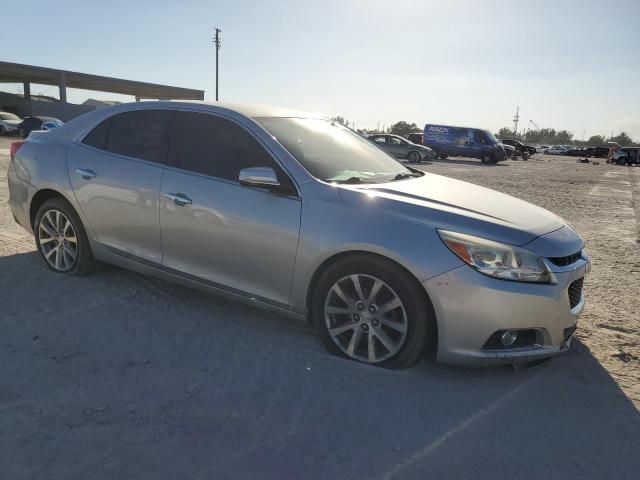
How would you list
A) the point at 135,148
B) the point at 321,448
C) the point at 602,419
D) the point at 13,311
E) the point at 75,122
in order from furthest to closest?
the point at 75,122
the point at 135,148
the point at 13,311
the point at 602,419
the point at 321,448

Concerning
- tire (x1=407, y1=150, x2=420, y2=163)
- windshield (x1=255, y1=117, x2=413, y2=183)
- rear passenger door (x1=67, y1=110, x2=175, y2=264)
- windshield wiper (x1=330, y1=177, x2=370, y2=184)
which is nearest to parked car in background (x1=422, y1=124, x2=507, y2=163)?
tire (x1=407, y1=150, x2=420, y2=163)

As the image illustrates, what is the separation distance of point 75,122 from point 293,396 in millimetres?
3314

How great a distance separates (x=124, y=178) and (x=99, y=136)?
24.8 inches

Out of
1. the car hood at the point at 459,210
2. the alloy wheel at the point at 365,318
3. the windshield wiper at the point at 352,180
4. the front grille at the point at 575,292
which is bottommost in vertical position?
the alloy wheel at the point at 365,318

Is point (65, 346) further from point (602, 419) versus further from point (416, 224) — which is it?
point (602, 419)

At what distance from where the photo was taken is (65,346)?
3.19m

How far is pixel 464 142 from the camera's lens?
31.3 metres

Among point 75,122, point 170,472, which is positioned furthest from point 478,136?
point 170,472

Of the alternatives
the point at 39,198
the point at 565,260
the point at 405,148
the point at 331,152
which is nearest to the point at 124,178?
the point at 39,198

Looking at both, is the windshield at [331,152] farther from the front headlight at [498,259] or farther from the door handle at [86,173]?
the door handle at [86,173]

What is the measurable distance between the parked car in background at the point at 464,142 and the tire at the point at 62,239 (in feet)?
96.3

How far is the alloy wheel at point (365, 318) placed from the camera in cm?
300

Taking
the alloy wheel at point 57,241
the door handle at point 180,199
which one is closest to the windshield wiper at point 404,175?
the door handle at point 180,199

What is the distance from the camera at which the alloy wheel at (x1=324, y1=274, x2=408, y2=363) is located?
3000 mm
